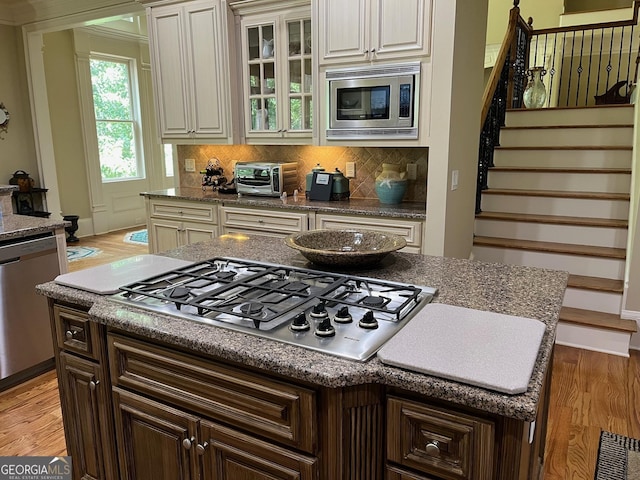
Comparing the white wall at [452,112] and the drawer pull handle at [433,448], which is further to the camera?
the white wall at [452,112]

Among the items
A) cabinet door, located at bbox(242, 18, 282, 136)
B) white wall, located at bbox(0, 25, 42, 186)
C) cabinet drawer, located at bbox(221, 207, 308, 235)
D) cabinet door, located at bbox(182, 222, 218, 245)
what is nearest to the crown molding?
white wall, located at bbox(0, 25, 42, 186)

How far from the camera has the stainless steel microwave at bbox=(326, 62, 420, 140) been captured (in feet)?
10.1

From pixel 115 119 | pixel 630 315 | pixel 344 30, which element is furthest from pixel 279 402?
pixel 115 119

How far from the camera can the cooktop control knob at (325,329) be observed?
1165 millimetres

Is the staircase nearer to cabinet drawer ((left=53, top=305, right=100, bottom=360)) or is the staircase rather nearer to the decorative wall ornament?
cabinet drawer ((left=53, top=305, right=100, bottom=360))

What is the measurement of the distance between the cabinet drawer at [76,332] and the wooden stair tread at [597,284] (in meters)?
3.15

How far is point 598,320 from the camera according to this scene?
3.22 metres

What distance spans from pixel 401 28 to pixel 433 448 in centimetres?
269

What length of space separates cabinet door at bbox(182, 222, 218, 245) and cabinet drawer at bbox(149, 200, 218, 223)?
5cm

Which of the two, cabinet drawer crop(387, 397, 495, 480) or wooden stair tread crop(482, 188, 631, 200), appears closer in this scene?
cabinet drawer crop(387, 397, 495, 480)

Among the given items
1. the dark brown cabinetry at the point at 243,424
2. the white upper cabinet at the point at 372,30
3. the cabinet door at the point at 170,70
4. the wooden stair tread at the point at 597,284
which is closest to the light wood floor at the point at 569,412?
the wooden stair tread at the point at 597,284

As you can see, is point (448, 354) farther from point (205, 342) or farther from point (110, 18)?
point (110, 18)

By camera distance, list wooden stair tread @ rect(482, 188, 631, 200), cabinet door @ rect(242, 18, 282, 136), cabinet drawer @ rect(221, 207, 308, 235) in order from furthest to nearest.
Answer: wooden stair tread @ rect(482, 188, 631, 200) → cabinet door @ rect(242, 18, 282, 136) → cabinet drawer @ rect(221, 207, 308, 235)

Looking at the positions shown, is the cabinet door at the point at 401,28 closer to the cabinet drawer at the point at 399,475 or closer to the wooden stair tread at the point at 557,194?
the wooden stair tread at the point at 557,194
